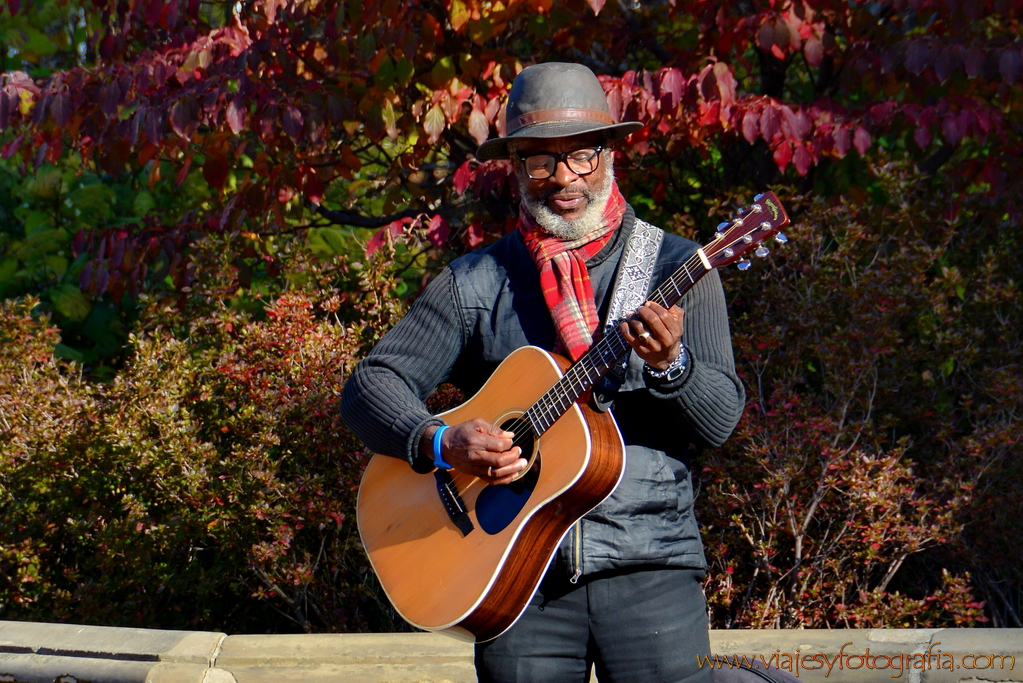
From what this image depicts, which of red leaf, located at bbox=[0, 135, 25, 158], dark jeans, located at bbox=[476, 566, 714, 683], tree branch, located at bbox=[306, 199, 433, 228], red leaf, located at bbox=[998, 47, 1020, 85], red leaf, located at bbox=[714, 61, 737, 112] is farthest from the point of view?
tree branch, located at bbox=[306, 199, 433, 228]

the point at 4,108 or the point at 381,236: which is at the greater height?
the point at 4,108

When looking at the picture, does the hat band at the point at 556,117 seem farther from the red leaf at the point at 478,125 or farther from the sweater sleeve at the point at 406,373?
the red leaf at the point at 478,125

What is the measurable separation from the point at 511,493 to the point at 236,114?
2.13 metres

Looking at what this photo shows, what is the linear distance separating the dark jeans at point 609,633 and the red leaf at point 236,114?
2.29 meters

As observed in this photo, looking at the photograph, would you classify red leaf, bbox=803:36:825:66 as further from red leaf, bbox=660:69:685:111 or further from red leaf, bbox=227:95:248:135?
red leaf, bbox=227:95:248:135

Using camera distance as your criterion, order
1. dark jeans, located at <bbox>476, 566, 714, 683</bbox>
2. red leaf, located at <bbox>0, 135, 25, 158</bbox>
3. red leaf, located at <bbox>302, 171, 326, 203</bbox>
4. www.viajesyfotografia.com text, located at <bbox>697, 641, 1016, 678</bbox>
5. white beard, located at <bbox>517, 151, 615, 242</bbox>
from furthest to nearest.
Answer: red leaf, located at <bbox>0, 135, 25, 158</bbox> < red leaf, located at <bbox>302, 171, 326, 203</bbox> < www.viajesyfotografia.com text, located at <bbox>697, 641, 1016, 678</bbox> < white beard, located at <bbox>517, 151, 615, 242</bbox> < dark jeans, located at <bbox>476, 566, 714, 683</bbox>

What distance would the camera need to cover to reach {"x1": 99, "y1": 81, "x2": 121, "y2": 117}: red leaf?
373 cm

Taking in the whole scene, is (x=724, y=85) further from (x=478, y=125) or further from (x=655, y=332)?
(x=655, y=332)

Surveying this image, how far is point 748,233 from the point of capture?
207cm

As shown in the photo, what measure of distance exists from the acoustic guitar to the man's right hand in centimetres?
7

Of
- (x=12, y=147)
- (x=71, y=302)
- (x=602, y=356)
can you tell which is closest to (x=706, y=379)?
(x=602, y=356)

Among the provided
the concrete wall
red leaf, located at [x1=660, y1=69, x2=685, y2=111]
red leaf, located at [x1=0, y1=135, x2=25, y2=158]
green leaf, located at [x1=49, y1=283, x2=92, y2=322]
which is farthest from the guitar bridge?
green leaf, located at [x1=49, y1=283, x2=92, y2=322]

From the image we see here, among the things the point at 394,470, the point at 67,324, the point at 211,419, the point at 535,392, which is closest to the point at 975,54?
the point at 535,392

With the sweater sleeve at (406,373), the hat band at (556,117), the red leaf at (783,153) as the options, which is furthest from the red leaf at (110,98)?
the red leaf at (783,153)
